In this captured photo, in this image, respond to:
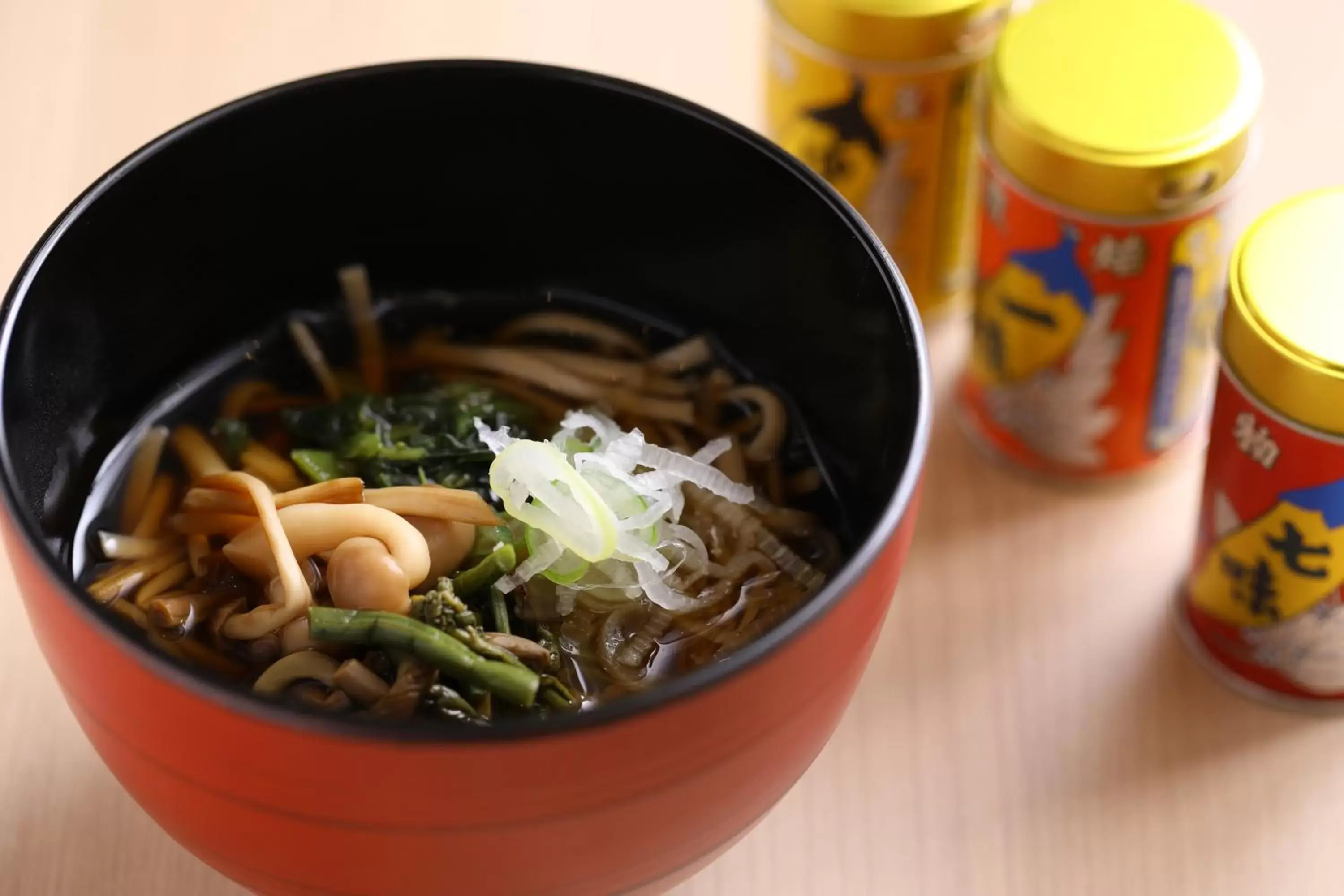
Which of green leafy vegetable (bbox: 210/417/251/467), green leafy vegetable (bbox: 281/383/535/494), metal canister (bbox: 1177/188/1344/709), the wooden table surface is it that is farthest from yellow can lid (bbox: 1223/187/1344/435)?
green leafy vegetable (bbox: 210/417/251/467)

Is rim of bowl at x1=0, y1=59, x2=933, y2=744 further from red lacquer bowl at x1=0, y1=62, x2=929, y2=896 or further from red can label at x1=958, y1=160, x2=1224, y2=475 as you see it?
red can label at x1=958, y1=160, x2=1224, y2=475

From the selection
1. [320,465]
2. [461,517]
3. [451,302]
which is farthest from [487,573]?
[451,302]

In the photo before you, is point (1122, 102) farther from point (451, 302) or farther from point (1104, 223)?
point (451, 302)

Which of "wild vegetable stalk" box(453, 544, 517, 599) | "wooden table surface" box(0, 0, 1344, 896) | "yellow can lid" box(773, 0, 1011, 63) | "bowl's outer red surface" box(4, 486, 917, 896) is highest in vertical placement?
"yellow can lid" box(773, 0, 1011, 63)

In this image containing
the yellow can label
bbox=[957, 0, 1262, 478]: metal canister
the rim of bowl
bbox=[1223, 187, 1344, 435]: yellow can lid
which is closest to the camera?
the rim of bowl

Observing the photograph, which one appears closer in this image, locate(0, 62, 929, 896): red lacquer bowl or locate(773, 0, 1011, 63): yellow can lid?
locate(0, 62, 929, 896): red lacquer bowl

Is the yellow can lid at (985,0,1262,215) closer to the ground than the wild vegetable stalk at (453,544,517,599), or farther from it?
farther from it

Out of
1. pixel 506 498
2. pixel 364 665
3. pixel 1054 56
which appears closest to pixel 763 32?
pixel 1054 56

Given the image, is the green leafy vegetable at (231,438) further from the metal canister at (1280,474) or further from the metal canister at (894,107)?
the metal canister at (1280,474)
